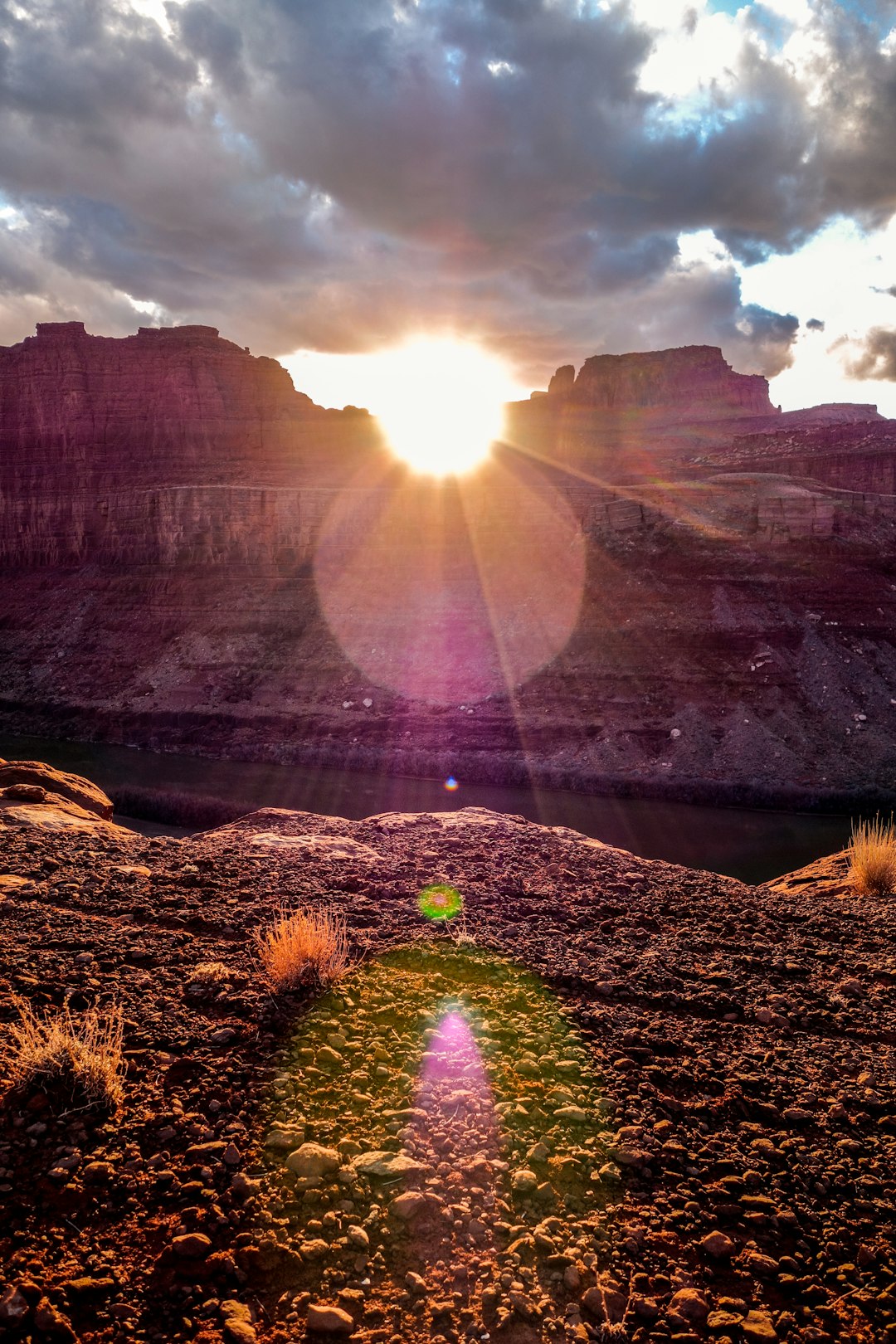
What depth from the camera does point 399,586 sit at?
127 ft

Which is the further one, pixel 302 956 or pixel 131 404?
pixel 131 404

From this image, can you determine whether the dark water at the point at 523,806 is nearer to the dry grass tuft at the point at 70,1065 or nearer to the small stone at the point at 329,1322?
the dry grass tuft at the point at 70,1065

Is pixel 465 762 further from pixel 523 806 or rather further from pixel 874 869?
pixel 874 869

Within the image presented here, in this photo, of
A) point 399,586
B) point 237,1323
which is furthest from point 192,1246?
point 399,586

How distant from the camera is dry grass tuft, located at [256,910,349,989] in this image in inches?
197

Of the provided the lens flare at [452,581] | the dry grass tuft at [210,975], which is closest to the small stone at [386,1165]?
the dry grass tuft at [210,975]

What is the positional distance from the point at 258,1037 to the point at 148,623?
41.1 meters

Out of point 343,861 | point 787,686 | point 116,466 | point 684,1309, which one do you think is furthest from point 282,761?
point 116,466

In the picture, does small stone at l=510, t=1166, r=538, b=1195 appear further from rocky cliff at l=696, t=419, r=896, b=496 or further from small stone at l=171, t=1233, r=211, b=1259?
rocky cliff at l=696, t=419, r=896, b=496

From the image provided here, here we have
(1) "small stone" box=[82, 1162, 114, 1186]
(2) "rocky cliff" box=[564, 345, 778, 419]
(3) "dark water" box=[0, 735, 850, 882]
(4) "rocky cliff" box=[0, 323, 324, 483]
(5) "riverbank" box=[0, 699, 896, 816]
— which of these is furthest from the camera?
(2) "rocky cliff" box=[564, 345, 778, 419]

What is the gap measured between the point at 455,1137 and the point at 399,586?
35.7 meters

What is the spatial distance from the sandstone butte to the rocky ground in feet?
66.2

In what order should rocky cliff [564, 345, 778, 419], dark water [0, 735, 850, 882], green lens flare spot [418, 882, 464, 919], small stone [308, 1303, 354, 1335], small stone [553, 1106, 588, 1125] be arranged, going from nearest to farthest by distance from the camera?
small stone [308, 1303, 354, 1335] < small stone [553, 1106, 588, 1125] < green lens flare spot [418, 882, 464, 919] < dark water [0, 735, 850, 882] < rocky cliff [564, 345, 778, 419]

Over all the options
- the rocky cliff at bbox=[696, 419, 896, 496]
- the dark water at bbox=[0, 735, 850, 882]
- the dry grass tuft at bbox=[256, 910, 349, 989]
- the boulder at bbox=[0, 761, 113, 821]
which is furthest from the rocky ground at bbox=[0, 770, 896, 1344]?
the rocky cliff at bbox=[696, 419, 896, 496]
